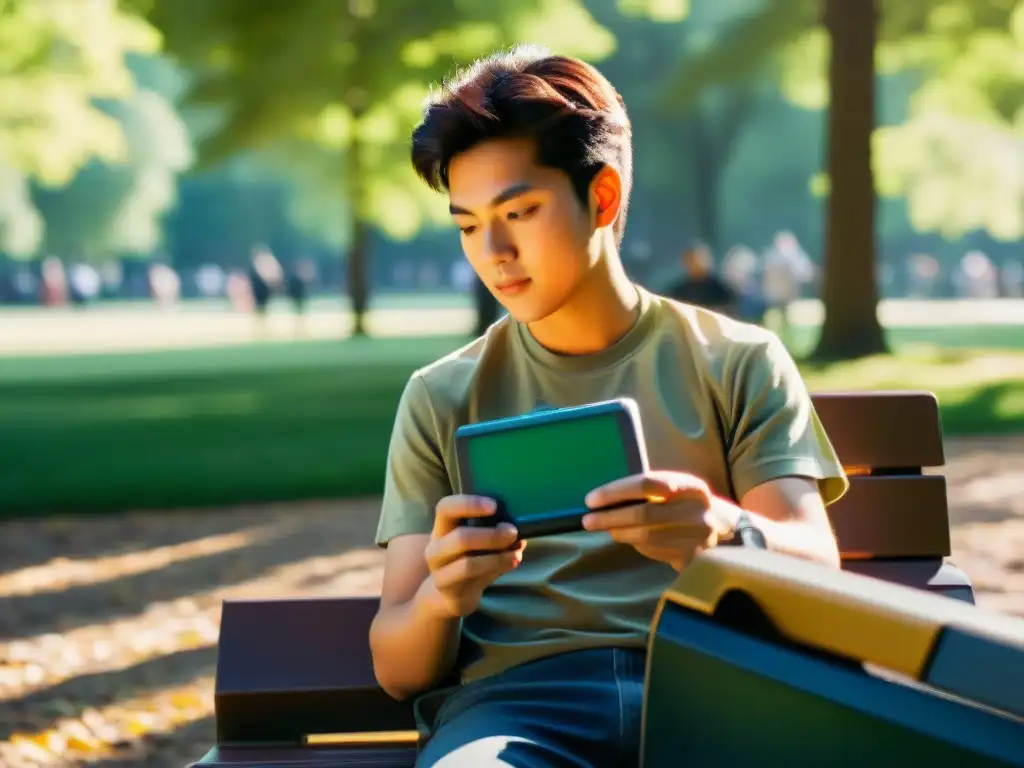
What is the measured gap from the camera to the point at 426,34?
1864 centimetres

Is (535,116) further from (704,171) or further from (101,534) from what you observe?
(704,171)

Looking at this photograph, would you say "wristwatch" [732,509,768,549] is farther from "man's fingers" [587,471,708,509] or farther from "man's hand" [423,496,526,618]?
"man's hand" [423,496,526,618]

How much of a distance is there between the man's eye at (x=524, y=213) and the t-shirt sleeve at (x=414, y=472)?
1.04 ft

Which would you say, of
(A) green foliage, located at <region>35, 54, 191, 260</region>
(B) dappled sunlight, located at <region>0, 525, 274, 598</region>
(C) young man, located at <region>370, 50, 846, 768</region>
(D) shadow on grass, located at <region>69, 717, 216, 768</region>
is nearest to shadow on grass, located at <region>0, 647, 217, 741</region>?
(D) shadow on grass, located at <region>69, 717, 216, 768</region>

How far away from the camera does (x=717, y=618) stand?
4.65ft

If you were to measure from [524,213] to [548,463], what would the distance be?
514 mm

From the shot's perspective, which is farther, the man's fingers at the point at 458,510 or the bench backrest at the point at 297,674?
the bench backrest at the point at 297,674

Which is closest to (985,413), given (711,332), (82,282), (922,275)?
(711,332)

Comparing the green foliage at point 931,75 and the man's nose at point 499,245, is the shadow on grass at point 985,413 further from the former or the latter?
the man's nose at point 499,245

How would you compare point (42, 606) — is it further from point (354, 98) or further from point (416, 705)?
point (354, 98)

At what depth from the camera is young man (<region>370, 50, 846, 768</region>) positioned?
2.21 metres

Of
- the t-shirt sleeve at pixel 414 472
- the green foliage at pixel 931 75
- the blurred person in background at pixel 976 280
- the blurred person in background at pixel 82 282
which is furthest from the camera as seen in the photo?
the blurred person in background at pixel 82 282

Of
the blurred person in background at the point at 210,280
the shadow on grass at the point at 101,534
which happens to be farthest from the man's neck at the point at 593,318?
the blurred person in background at the point at 210,280

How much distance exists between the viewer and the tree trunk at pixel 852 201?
58.3 ft
